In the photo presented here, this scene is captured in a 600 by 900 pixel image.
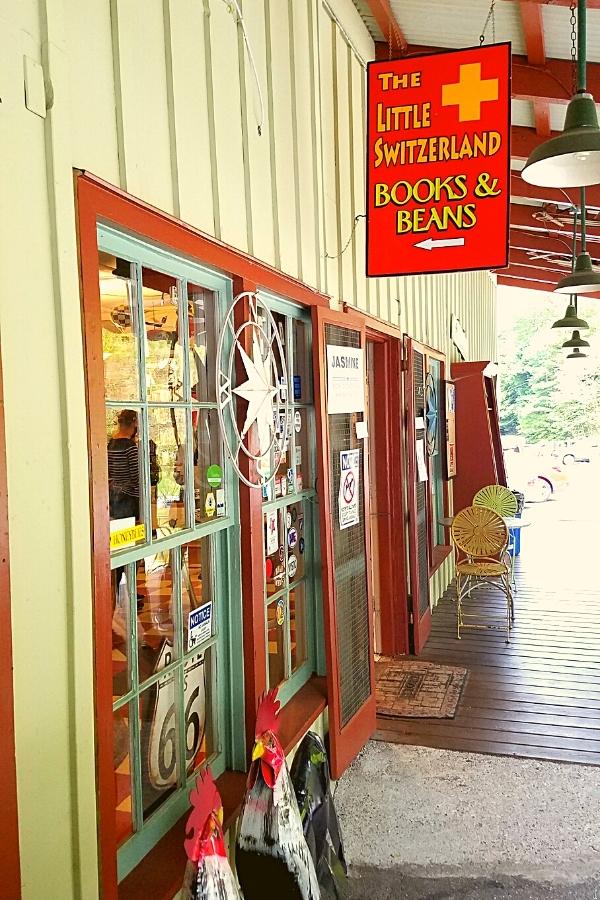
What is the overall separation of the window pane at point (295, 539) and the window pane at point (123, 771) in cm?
143

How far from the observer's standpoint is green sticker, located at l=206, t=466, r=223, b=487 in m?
2.63

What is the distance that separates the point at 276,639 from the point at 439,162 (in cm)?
234

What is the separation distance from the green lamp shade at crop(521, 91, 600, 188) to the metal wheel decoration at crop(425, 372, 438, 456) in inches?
144

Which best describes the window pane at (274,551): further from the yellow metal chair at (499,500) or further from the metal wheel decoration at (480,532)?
the yellow metal chair at (499,500)

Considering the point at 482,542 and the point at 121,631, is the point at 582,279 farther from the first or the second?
the point at 121,631

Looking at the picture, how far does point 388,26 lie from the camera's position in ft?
16.4

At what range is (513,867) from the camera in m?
2.93

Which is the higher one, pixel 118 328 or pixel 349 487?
pixel 118 328

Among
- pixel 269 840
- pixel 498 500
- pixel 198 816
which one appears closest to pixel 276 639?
pixel 269 840

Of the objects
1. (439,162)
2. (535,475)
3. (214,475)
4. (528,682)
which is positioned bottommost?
→ (528,682)

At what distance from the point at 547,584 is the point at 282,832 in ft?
20.6

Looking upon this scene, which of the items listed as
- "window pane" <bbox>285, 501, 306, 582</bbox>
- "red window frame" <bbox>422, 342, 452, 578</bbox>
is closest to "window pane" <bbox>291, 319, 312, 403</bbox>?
"window pane" <bbox>285, 501, 306, 582</bbox>

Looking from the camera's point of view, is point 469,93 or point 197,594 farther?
point 469,93

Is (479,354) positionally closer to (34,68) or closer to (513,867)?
(513,867)
